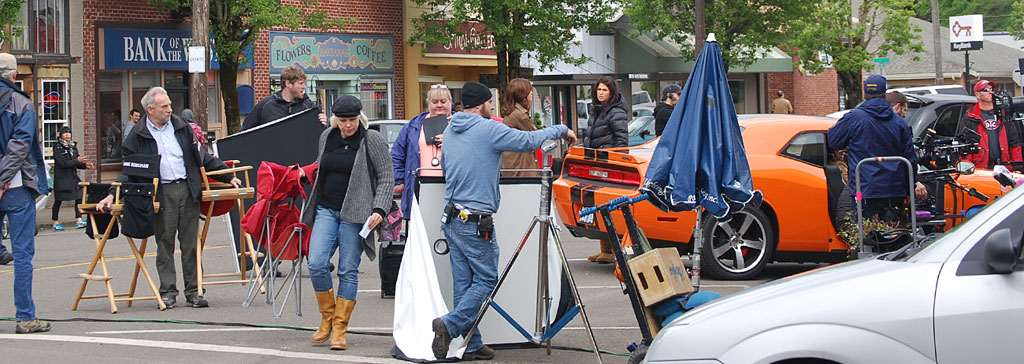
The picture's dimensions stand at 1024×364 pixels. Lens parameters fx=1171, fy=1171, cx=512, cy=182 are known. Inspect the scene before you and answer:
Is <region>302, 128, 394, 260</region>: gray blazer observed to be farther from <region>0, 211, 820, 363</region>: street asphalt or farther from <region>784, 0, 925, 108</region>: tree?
<region>784, 0, 925, 108</region>: tree

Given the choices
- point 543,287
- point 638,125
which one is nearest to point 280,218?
point 543,287

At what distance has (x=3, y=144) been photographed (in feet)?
27.0

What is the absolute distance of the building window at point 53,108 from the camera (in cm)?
2328

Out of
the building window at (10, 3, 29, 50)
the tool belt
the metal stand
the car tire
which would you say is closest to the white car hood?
the car tire

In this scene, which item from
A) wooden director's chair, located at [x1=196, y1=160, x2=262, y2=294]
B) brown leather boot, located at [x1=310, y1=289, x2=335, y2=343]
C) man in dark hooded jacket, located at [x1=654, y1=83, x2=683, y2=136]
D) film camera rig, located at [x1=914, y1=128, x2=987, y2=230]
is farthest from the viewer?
man in dark hooded jacket, located at [x1=654, y1=83, x2=683, y2=136]

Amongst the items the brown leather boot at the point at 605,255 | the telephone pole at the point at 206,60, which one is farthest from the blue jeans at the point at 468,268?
the telephone pole at the point at 206,60

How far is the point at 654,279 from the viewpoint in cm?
620

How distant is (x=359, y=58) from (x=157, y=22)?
20.8ft

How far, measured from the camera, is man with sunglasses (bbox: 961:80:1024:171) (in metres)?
13.0

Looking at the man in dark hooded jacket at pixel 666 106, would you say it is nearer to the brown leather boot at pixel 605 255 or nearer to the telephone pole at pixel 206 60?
the brown leather boot at pixel 605 255

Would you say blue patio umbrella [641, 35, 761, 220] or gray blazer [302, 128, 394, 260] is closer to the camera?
blue patio umbrella [641, 35, 761, 220]

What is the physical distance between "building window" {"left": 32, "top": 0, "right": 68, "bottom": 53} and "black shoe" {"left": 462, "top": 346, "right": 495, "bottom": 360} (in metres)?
18.8

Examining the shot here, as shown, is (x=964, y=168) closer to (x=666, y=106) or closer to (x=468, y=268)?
(x=666, y=106)

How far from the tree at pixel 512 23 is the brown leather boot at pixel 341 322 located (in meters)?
22.1
